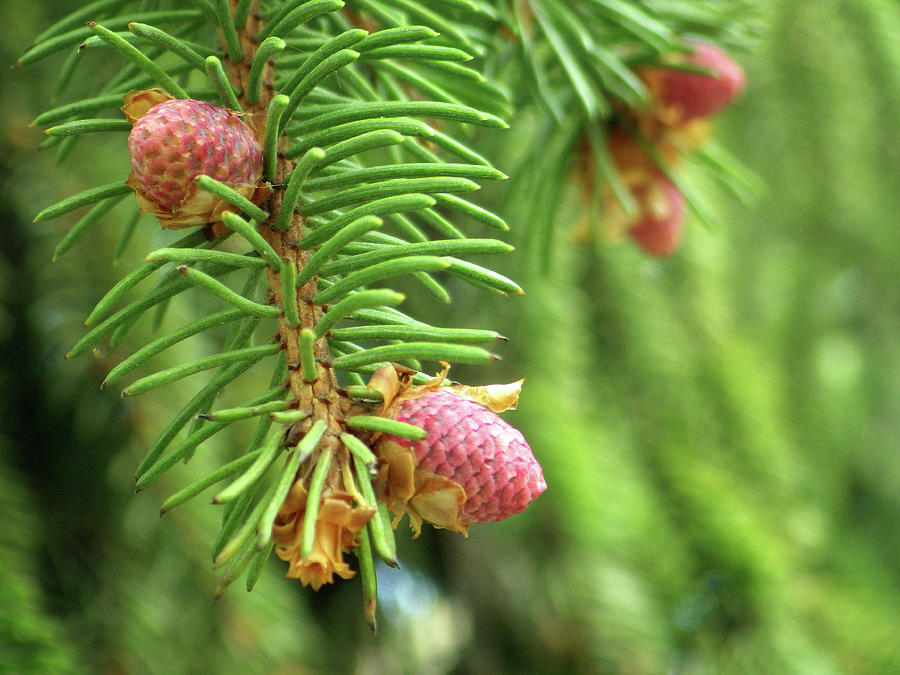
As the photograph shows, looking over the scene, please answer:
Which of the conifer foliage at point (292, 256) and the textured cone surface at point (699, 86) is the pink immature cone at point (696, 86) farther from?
the conifer foliage at point (292, 256)

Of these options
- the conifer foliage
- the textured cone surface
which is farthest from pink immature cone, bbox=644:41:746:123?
the conifer foliage

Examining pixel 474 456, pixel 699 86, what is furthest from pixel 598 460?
pixel 474 456

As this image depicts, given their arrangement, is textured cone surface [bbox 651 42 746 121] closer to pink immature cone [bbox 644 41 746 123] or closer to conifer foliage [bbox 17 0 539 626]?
pink immature cone [bbox 644 41 746 123]

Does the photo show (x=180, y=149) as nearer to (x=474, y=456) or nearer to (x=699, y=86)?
(x=474, y=456)

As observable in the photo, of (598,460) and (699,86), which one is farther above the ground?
(699,86)

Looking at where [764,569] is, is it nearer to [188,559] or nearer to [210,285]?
[188,559]

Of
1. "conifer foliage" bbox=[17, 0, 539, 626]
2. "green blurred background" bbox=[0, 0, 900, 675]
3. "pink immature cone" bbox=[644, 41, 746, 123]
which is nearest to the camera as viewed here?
"conifer foliage" bbox=[17, 0, 539, 626]
